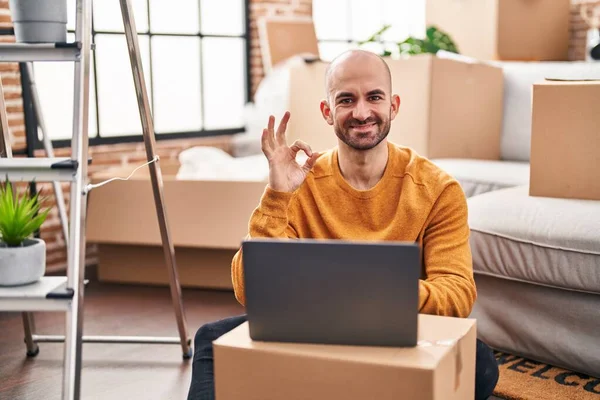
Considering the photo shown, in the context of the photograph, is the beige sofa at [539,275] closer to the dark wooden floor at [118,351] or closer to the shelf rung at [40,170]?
the dark wooden floor at [118,351]

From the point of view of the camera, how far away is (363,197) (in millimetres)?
1665

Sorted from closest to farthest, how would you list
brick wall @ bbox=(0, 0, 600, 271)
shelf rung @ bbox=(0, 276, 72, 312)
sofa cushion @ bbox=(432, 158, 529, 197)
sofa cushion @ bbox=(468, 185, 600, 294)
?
shelf rung @ bbox=(0, 276, 72, 312)
sofa cushion @ bbox=(468, 185, 600, 294)
sofa cushion @ bbox=(432, 158, 529, 197)
brick wall @ bbox=(0, 0, 600, 271)

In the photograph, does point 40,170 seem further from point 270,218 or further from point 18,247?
point 270,218

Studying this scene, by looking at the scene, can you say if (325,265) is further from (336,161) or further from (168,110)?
(168,110)

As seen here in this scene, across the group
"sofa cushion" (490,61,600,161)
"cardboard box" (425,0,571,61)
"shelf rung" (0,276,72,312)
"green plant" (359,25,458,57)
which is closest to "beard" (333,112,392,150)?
"shelf rung" (0,276,72,312)

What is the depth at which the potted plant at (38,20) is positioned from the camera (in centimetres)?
168

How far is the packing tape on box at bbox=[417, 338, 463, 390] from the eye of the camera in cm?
116

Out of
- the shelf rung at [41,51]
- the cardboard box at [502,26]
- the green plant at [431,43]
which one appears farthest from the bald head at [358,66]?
the cardboard box at [502,26]

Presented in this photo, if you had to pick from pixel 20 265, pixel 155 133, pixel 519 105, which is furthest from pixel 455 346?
pixel 155 133

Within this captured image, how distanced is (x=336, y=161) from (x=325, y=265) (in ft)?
2.16

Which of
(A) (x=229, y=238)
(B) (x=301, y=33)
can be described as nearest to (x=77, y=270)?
(A) (x=229, y=238)

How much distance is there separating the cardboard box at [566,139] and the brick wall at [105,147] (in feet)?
6.55

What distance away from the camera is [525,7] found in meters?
4.74

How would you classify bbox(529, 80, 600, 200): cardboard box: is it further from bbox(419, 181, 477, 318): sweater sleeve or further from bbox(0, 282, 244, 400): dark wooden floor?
bbox(0, 282, 244, 400): dark wooden floor
